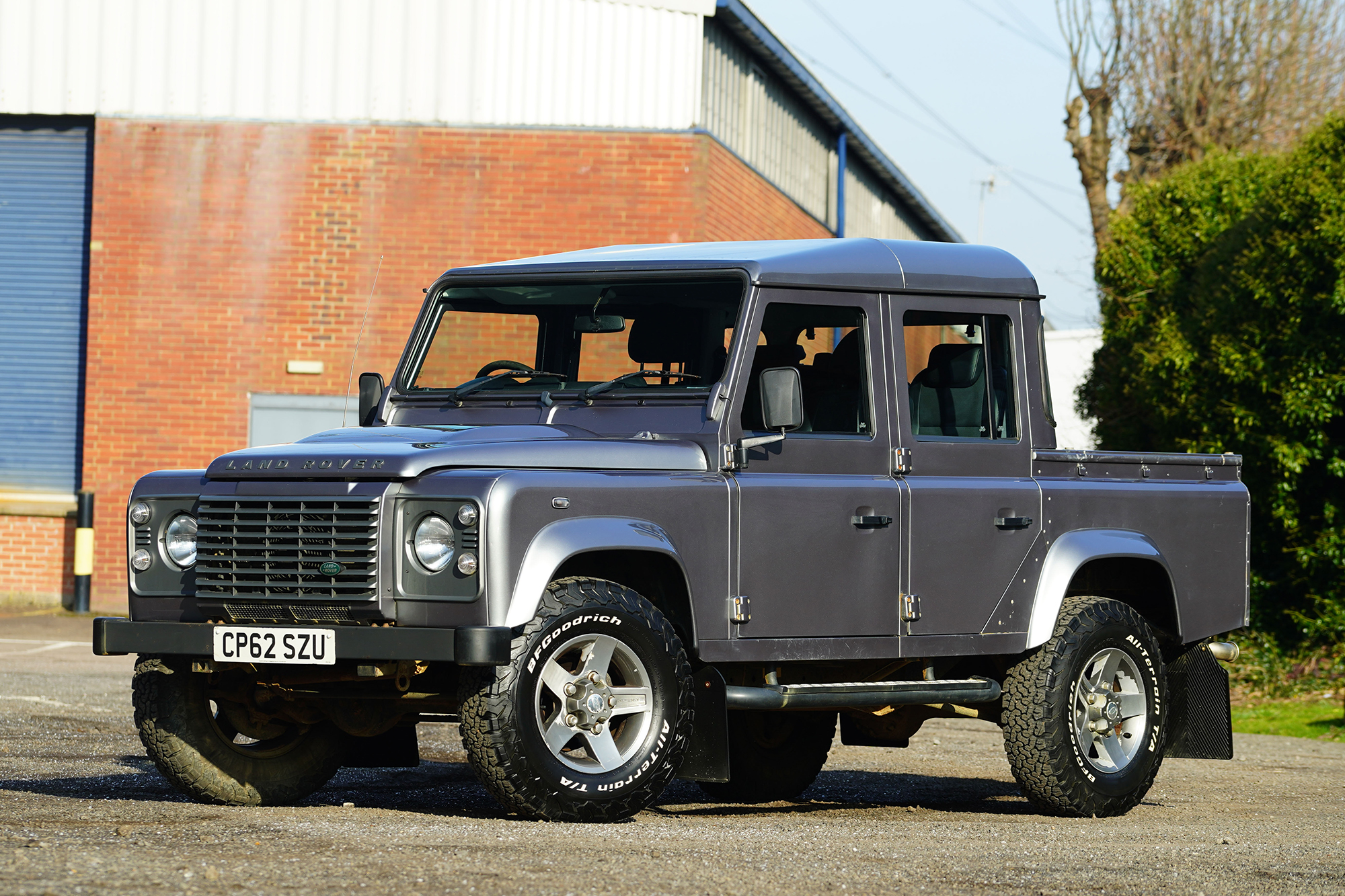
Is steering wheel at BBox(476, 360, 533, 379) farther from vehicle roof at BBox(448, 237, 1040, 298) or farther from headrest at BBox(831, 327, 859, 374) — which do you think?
headrest at BBox(831, 327, 859, 374)

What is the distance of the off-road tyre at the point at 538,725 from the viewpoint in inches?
256

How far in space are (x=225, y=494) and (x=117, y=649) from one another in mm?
751

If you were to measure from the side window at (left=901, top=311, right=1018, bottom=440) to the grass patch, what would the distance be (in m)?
6.98

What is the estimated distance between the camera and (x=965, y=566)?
802cm

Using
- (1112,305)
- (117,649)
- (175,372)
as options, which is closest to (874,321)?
(117,649)

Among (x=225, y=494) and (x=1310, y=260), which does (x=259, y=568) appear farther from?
(x=1310, y=260)

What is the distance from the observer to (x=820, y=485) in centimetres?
757

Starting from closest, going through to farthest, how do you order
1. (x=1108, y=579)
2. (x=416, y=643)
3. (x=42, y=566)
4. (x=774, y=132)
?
(x=416, y=643) → (x=1108, y=579) → (x=42, y=566) → (x=774, y=132)

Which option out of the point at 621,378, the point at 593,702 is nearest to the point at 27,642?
the point at 621,378

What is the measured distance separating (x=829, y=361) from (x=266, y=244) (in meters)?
14.8

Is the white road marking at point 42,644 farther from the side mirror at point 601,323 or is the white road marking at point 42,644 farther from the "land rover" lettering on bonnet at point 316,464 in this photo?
the "land rover" lettering on bonnet at point 316,464

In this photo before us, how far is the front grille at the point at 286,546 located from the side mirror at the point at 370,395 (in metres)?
1.48

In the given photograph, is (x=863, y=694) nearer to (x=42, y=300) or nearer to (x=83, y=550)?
(x=83, y=550)

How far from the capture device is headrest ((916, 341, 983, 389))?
828 cm
